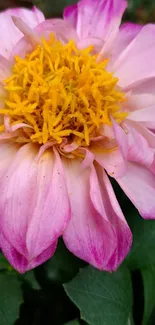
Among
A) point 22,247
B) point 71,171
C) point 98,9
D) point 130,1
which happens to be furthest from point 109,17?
point 130,1

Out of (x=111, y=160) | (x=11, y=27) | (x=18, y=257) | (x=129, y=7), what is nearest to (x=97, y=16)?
(x=11, y=27)

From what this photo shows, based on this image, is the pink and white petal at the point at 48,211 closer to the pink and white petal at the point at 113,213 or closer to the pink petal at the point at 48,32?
the pink and white petal at the point at 113,213

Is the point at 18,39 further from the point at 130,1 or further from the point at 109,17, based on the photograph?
the point at 130,1

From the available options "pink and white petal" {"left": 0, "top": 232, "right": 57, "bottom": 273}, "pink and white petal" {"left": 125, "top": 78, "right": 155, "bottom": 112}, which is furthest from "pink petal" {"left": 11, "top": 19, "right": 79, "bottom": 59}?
"pink and white petal" {"left": 0, "top": 232, "right": 57, "bottom": 273}

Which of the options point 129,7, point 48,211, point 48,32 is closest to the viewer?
point 48,211

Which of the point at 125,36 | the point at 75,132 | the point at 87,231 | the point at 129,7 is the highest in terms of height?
the point at 129,7

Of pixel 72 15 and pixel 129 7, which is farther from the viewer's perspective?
pixel 129 7

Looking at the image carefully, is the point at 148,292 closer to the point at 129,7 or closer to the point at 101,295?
the point at 101,295

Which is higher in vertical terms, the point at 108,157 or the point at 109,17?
the point at 109,17
